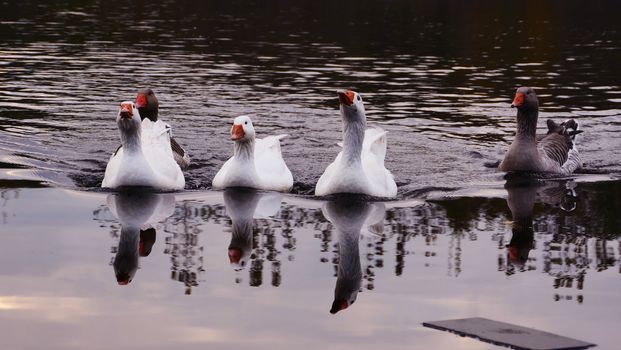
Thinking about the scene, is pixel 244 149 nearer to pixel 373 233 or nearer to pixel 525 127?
pixel 373 233

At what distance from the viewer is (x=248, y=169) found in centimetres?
1622

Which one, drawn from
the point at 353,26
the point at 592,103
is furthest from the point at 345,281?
the point at 353,26

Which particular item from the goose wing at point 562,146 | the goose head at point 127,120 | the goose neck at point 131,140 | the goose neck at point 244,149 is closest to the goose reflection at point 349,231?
the goose neck at point 244,149

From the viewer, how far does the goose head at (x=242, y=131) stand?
15.9 m

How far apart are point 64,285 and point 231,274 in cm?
147

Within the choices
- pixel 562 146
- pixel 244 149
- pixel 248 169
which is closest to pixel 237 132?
pixel 244 149

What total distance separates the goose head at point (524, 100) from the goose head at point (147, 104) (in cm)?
517

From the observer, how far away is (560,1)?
→ 205ft

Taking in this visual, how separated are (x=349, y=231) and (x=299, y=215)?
1.17m

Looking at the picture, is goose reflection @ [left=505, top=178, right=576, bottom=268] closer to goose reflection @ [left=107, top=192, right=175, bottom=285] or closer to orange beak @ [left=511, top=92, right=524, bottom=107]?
orange beak @ [left=511, top=92, right=524, bottom=107]

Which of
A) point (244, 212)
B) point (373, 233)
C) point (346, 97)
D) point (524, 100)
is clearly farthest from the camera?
point (524, 100)

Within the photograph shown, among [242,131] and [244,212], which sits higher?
[242,131]

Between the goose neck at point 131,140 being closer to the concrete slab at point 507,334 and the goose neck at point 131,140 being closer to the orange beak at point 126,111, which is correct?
the orange beak at point 126,111

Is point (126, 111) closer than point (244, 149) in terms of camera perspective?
Yes
